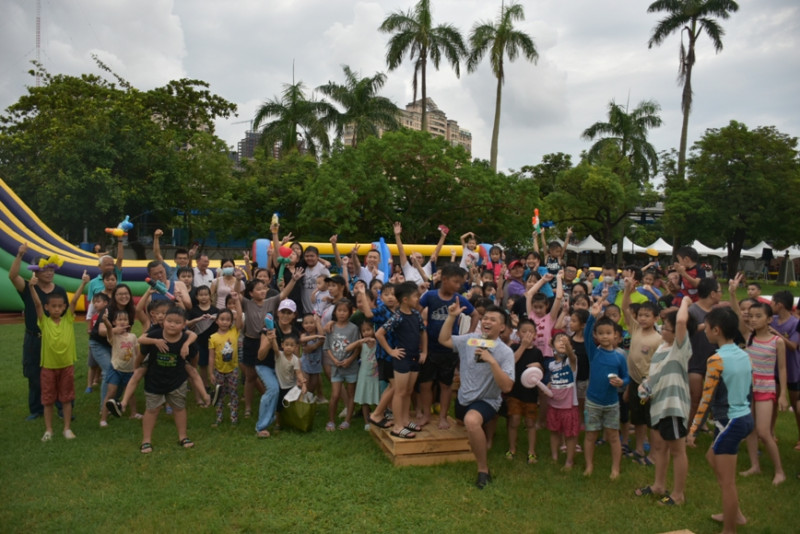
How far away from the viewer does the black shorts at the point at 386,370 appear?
6094mm

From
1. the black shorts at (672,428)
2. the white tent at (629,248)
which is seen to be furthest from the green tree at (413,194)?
the white tent at (629,248)

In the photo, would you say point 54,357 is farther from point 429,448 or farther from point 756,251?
point 756,251

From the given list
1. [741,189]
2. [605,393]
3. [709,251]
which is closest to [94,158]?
A: [605,393]

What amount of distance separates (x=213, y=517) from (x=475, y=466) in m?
2.57

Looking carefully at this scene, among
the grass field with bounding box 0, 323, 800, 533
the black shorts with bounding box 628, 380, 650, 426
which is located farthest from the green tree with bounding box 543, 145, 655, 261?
the grass field with bounding box 0, 323, 800, 533

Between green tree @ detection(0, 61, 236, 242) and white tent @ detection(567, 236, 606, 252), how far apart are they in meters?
26.6

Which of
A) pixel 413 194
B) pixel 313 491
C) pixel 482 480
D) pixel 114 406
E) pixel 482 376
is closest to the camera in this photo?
pixel 313 491

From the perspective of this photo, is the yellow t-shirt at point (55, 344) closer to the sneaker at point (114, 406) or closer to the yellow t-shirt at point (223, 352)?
the sneaker at point (114, 406)

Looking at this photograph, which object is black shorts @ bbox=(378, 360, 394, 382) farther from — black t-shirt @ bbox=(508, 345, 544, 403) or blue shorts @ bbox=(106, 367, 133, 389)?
blue shorts @ bbox=(106, 367, 133, 389)

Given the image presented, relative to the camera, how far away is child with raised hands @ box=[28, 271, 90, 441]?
6.11 m

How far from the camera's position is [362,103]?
3117cm

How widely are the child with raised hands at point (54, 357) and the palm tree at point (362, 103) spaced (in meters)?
25.7

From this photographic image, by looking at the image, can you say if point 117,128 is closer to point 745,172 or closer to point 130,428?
point 130,428

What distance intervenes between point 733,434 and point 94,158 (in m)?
25.8
